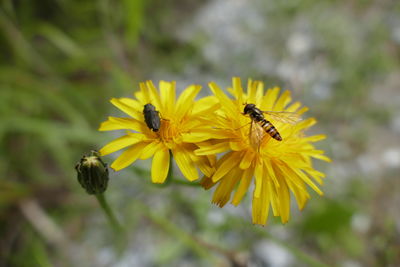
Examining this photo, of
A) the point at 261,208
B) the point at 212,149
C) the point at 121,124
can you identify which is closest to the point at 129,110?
the point at 121,124

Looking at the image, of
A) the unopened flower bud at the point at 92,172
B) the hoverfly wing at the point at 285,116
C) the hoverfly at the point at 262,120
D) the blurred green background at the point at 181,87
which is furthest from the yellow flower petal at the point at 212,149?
the blurred green background at the point at 181,87

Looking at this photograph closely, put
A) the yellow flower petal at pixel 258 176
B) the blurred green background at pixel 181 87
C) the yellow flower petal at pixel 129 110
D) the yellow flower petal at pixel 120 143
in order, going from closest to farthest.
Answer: the yellow flower petal at pixel 258 176 < the yellow flower petal at pixel 120 143 < the yellow flower petal at pixel 129 110 < the blurred green background at pixel 181 87

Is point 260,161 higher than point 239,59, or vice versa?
point 239,59

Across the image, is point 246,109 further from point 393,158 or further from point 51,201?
point 393,158

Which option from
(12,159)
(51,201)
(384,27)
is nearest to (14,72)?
(12,159)

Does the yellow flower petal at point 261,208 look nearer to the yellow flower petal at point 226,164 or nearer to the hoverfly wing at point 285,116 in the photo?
the yellow flower petal at point 226,164

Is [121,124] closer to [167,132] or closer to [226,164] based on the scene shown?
[167,132]
